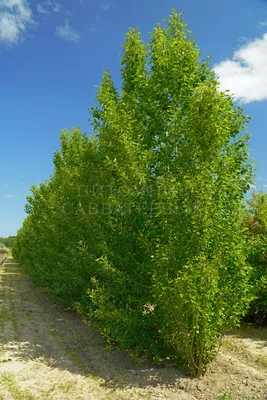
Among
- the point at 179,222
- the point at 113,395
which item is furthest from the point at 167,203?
the point at 113,395

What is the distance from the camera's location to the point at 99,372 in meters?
7.75

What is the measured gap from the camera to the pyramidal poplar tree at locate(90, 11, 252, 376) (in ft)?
22.5

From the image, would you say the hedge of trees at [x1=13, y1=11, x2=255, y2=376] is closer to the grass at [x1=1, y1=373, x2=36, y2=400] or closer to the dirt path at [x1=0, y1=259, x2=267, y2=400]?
the dirt path at [x1=0, y1=259, x2=267, y2=400]

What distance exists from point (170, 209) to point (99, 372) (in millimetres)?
3957

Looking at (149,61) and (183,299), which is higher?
(149,61)

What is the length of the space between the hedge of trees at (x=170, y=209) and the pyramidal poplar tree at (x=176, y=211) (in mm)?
24

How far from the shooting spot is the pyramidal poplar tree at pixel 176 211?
22.5 ft

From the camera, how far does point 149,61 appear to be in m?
9.76

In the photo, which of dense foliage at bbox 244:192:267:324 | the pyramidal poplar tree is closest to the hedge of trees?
the pyramidal poplar tree

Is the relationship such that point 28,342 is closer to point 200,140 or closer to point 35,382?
point 35,382

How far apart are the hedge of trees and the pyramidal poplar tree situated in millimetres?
24

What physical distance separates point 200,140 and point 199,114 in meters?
0.56

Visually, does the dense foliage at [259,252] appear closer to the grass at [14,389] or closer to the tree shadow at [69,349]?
the tree shadow at [69,349]

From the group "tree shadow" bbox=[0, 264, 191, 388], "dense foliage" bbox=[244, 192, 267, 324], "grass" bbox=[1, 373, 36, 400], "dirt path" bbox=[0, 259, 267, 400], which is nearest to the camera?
"grass" bbox=[1, 373, 36, 400]
